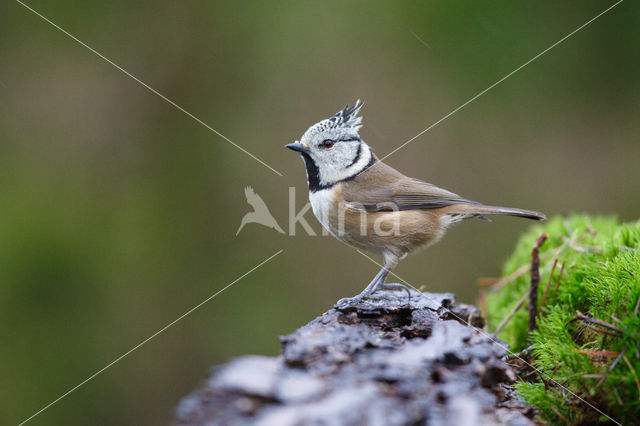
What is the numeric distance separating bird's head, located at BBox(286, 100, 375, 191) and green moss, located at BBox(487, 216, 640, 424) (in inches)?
60.1

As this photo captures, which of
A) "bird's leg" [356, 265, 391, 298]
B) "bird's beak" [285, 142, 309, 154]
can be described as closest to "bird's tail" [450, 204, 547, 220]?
"bird's leg" [356, 265, 391, 298]

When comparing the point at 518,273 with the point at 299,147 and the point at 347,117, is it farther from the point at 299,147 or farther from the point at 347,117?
the point at 299,147

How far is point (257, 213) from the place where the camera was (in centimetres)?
641

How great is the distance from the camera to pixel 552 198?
A: 21.7 ft

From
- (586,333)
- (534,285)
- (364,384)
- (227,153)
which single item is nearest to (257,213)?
(227,153)

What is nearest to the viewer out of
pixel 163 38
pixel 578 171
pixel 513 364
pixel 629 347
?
pixel 629 347

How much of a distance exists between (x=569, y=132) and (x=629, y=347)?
529 cm

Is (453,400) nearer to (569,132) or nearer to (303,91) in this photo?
(303,91)

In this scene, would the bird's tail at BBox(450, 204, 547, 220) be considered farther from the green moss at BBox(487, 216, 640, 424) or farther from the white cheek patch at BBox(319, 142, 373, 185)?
the white cheek patch at BBox(319, 142, 373, 185)

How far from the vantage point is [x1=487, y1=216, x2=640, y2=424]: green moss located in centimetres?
182

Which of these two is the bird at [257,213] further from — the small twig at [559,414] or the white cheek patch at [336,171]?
the small twig at [559,414]

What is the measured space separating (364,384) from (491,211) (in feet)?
7.87

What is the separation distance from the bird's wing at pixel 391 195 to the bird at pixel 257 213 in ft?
7.99

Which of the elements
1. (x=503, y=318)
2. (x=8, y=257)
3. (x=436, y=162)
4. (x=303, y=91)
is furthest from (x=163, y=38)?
(x=503, y=318)
